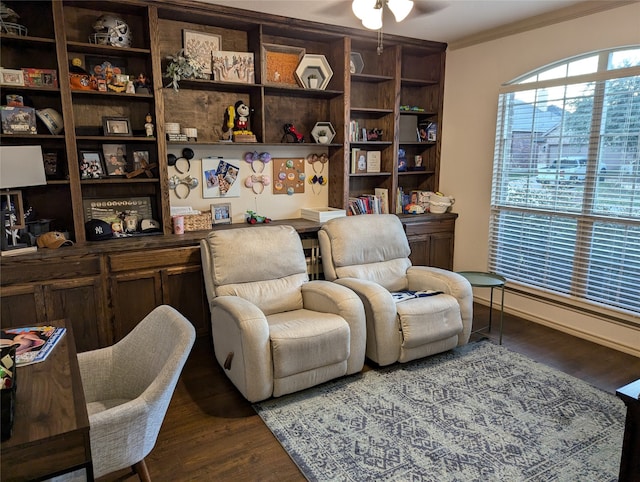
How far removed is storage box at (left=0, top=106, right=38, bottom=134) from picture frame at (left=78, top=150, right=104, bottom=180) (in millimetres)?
356

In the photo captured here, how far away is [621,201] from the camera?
10.6 feet

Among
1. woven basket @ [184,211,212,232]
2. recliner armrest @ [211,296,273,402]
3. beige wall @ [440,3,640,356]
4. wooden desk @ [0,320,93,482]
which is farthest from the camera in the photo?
woven basket @ [184,211,212,232]

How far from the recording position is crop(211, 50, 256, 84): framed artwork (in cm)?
348

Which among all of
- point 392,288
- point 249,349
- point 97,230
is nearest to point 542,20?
point 392,288

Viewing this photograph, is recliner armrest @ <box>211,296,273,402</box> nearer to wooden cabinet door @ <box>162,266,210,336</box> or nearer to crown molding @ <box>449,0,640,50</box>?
wooden cabinet door @ <box>162,266,210,336</box>

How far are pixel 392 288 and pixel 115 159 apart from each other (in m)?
2.36

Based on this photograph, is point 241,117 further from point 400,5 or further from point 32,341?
point 32,341

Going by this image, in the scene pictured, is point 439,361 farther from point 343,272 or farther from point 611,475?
point 611,475

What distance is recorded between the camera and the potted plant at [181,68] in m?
3.23

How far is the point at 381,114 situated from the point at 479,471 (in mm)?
3367

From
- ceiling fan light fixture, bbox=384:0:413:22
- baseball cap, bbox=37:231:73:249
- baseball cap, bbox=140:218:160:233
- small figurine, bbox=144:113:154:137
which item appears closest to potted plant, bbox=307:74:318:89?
ceiling fan light fixture, bbox=384:0:413:22

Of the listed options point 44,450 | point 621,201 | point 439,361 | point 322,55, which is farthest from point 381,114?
point 44,450

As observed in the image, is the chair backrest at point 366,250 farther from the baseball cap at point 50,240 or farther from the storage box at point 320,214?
the baseball cap at point 50,240

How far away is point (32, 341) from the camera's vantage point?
1.72 m
